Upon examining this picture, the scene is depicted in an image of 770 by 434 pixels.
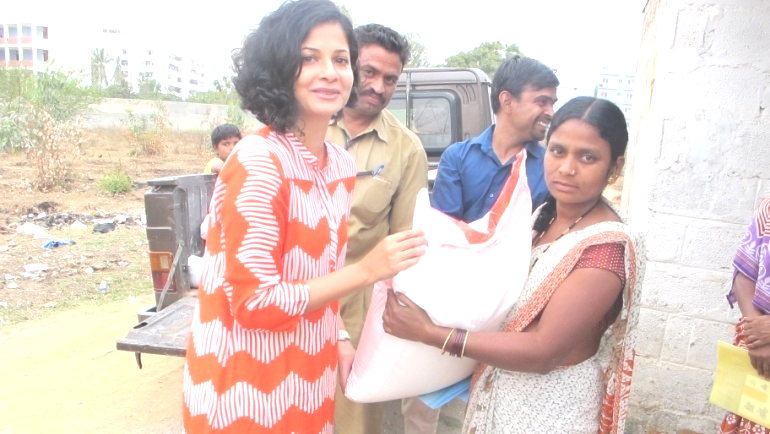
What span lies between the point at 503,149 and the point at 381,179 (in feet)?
1.76

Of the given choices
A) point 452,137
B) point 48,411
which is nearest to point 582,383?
point 48,411

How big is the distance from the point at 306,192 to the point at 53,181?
37.9 feet

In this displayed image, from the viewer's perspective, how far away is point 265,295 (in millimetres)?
1139

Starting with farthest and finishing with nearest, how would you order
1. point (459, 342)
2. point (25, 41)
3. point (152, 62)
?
point (152, 62) → point (25, 41) → point (459, 342)

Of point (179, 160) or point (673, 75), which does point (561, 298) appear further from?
point (179, 160)

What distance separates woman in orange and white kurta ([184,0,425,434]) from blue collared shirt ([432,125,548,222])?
1050mm

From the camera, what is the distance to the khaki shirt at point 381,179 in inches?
86.7

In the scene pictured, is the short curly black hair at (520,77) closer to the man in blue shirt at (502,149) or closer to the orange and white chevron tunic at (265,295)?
the man in blue shirt at (502,149)

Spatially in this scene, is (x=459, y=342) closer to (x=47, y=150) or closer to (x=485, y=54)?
(x=47, y=150)

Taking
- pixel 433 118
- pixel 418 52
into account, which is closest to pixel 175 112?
pixel 418 52

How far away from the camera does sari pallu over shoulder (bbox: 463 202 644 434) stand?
125 cm

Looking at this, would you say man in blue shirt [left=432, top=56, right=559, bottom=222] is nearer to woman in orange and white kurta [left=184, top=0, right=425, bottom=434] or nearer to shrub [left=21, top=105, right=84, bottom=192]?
woman in orange and white kurta [left=184, top=0, right=425, bottom=434]

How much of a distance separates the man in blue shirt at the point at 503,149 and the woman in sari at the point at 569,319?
2.68ft

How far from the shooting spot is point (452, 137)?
490cm
